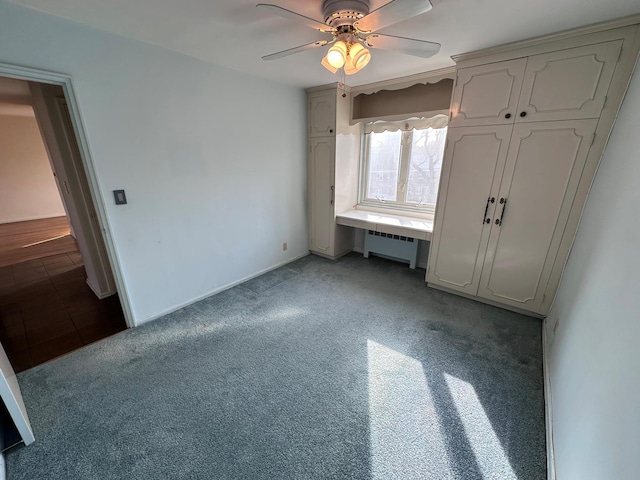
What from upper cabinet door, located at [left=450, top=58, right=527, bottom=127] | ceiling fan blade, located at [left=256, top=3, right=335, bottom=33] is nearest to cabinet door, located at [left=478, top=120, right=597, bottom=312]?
upper cabinet door, located at [left=450, top=58, right=527, bottom=127]

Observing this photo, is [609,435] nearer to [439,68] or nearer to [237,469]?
[237,469]

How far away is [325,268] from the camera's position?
3543 mm

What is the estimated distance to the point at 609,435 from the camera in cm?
85

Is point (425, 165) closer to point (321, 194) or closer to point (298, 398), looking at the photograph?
point (321, 194)

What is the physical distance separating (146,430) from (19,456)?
1.86 feet

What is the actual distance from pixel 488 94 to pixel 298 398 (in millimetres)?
2831

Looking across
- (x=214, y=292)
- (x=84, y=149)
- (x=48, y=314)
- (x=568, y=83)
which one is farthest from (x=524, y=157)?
(x=48, y=314)

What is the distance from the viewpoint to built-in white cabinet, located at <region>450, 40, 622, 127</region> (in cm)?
184

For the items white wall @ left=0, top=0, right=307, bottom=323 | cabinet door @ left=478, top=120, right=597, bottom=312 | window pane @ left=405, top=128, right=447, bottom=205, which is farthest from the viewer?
window pane @ left=405, top=128, right=447, bottom=205

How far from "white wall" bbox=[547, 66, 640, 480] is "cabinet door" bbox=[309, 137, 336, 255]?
2489 mm

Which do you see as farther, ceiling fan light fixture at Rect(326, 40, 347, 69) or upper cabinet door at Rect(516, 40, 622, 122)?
upper cabinet door at Rect(516, 40, 622, 122)

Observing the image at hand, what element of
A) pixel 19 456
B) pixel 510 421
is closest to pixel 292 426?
pixel 510 421

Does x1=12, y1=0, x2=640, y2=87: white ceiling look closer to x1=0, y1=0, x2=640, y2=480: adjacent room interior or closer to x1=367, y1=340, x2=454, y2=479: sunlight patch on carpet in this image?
x1=0, y1=0, x2=640, y2=480: adjacent room interior

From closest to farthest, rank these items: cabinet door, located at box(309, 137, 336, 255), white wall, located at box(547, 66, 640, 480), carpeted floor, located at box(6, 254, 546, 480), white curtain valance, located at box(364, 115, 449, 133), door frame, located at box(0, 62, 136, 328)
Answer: white wall, located at box(547, 66, 640, 480), carpeted floor, located at box(6, 254, 546, 480), door frame, located at box(0, 62, 136, 328), white curtain valance, located at box(364, 115, 449, 133), cabinet door, located at box(309, 137, 336, 255)
